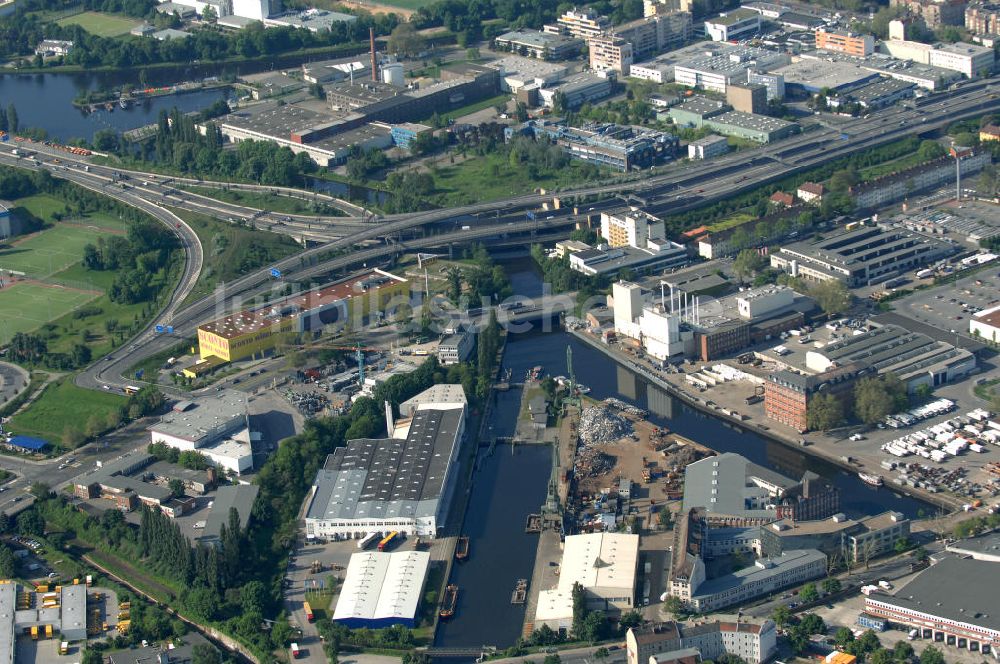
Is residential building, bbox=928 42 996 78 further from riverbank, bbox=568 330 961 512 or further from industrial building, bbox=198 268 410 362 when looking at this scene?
industrial building, bbox=198 268 410 362

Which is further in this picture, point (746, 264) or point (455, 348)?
point (746, 264)

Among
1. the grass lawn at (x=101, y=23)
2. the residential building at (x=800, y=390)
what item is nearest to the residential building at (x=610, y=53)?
the grass lawn at (x=101, y=23)

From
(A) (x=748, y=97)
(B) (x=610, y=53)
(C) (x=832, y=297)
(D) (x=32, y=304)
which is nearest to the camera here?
(C) (x=832, y=297)

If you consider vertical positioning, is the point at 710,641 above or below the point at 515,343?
below

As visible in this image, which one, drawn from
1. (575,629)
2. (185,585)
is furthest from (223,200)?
(575,629)

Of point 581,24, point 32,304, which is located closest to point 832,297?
point 32,304

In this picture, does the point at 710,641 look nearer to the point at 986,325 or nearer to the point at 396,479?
the point at 396,479
